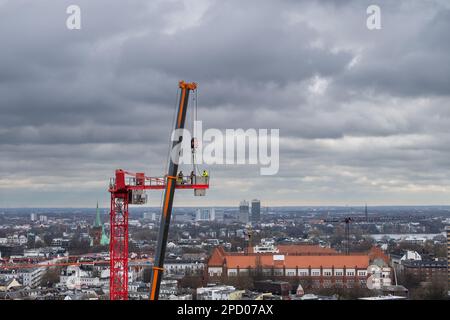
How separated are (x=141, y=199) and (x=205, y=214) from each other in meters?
84.5

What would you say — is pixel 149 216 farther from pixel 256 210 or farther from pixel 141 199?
pixel 141 199

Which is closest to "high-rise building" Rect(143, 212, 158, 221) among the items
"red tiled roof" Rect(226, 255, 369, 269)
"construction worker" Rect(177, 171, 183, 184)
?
"red tiled roof" Rect(226, 255, 369, 269)

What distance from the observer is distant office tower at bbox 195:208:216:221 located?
97.7m

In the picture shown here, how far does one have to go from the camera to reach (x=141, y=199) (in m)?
16.7

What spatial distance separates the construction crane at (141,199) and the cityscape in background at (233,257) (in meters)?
11.1

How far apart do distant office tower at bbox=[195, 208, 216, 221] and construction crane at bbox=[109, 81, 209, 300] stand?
7843cm

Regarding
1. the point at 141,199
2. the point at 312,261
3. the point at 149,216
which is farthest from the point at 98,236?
the point at 141,199

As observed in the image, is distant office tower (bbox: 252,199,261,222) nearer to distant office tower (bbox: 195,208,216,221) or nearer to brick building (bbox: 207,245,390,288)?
distant office tower (bbox: 195,208,216,221)

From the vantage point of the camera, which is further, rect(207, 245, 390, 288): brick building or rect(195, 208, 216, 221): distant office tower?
rect(195, 208, 216, 221): distant office tower

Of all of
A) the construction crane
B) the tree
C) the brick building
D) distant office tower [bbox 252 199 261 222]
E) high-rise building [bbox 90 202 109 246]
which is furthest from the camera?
distant office tower [bbox 252 199 261 222]

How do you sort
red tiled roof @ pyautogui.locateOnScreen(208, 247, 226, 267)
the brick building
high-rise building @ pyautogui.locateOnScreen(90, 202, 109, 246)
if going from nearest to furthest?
the brick building, red tiled roof @ pyautogui.locateOnScreen(208, 247, 226, 267), high-rise building @ pyautogui.locateOnScreen(90, 202, 109, 246)
